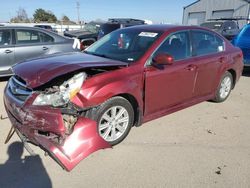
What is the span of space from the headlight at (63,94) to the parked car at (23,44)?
3860 mm

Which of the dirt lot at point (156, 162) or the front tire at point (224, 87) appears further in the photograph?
the front tire at point (224, 87)

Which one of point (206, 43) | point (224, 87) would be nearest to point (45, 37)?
point (206, 43)

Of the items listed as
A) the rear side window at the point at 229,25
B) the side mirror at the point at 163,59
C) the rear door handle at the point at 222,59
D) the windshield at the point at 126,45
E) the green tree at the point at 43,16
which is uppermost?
the green tree at the point at 43,16

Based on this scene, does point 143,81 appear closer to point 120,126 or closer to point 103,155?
point 120,126

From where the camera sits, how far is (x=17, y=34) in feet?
21.5

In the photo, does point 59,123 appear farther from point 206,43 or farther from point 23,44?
point 23,44

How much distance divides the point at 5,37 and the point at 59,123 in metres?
4.69

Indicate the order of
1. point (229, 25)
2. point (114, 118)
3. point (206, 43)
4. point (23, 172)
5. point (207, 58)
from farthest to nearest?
point (229, 25)
point (206, 43)
point (207, 58)
point (114, 118)
point (23, 172)

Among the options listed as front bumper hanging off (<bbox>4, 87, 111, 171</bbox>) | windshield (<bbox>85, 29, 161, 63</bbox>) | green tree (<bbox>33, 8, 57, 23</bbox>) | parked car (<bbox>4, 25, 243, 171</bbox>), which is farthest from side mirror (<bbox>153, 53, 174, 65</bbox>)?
A: green tree (<bbox>33, 8, 57, 23</bbox>)

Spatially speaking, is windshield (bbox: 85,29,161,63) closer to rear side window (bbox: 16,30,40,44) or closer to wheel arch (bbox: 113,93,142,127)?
wheel arch (bbox: 113,93,142,127)

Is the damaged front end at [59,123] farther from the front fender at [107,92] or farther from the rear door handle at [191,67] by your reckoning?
the rear door handle at [191,67]

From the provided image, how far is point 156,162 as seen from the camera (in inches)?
126

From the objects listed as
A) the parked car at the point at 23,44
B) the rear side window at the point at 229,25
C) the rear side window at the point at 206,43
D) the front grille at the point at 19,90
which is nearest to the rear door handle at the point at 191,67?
the rear side window at the point at 206,43

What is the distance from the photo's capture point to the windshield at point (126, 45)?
382cm
